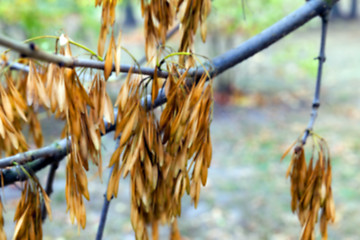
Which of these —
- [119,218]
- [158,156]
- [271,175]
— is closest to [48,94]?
[158,156]

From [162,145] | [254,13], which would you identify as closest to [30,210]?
[162,145]

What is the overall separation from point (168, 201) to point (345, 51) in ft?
41.5

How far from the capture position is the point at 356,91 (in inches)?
340

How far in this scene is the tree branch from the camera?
0.76 m

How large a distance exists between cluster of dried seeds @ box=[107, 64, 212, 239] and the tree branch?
0.04 meters

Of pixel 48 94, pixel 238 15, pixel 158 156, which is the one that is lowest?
pixel 158 156

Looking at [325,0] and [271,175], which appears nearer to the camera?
[325,0]

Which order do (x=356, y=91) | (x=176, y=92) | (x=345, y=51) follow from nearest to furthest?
1. (x=176, y=92)
2. (x=356, y=91)
3. (x=345, y=51)

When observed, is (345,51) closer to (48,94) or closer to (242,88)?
(242,88)

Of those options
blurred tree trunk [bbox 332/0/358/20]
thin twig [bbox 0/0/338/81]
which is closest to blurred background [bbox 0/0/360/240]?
thin twig [bbox 0/0/338/81]

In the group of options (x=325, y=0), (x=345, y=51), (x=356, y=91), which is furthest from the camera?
(x=345, y=51)

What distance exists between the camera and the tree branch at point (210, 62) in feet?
2.49

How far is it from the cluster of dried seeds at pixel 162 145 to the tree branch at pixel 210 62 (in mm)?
40

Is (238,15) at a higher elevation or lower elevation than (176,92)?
higher
